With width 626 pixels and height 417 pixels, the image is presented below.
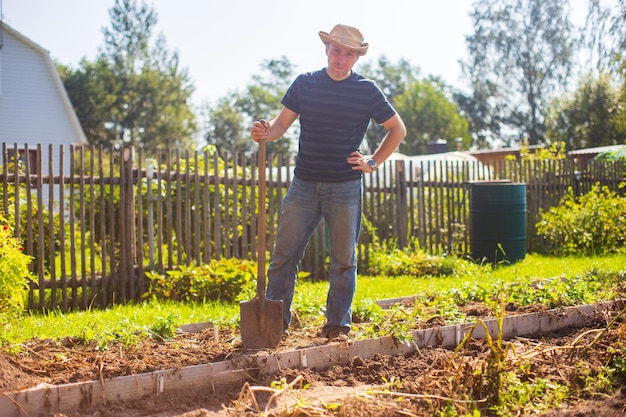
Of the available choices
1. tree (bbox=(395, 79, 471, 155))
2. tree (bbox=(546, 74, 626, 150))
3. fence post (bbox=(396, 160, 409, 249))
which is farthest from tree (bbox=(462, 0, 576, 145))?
fence post (bbox=(396, 160, 409, 249))

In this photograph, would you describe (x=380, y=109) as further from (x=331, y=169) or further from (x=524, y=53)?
(x=524, y=53)

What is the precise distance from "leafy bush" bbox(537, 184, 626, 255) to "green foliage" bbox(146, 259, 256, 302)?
607cm

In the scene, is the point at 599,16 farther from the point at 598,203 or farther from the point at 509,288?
the point at 509,288

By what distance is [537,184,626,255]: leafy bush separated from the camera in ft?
34.3

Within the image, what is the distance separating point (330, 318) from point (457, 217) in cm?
696

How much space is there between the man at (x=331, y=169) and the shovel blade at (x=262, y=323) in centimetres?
44

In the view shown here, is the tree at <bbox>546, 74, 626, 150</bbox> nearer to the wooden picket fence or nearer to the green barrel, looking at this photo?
the wooden picket fence

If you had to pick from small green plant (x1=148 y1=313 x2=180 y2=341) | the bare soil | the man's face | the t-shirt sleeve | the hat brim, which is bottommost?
the bare soil

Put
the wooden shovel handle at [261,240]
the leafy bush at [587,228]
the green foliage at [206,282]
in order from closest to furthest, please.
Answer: the wooden shovel handle at [261,240] < the green foliage at [206,282] < the leafy bush at [587,228]

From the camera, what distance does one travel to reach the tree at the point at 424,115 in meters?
54.3

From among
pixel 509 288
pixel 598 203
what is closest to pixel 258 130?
pixel 509 288

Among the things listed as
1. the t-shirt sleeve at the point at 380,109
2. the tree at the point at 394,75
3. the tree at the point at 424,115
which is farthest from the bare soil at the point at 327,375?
the tree at the point at 394,75

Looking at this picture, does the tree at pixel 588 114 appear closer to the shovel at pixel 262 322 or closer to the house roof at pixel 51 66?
the house roof at pixel 51 66

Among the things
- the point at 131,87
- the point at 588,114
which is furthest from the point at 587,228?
the point at 131,87
